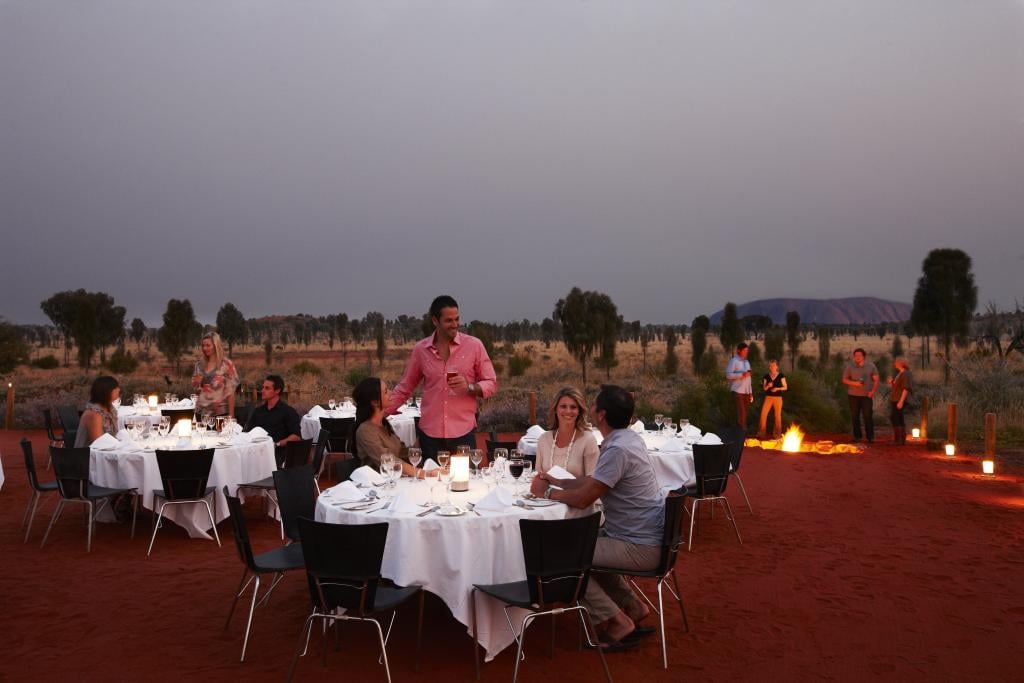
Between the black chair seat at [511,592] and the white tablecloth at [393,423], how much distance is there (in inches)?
276

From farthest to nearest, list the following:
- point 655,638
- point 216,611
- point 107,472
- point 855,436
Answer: point 855,436 → point 107,472 → point 216,611 → point 655,638

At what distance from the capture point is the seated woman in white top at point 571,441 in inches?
217

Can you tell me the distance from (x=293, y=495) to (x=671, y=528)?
2.56m

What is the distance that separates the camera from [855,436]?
1488 centimetres

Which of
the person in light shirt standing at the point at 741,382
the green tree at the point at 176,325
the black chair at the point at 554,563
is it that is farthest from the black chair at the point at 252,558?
the green tree at the point at 176,325

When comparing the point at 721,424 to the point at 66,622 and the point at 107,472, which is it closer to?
the point at 107,472

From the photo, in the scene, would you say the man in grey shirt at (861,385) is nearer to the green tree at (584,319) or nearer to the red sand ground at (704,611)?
the red sand ground at (704,611)

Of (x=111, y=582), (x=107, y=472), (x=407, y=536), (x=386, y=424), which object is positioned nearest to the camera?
(x=407, y=536)

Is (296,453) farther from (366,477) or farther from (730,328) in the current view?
Result: (730,328)

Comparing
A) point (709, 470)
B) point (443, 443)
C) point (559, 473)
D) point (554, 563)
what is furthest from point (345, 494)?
point (709, 470)

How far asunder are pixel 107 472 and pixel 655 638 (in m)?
5.57

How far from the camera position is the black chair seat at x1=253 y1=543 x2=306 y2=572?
4.62 m

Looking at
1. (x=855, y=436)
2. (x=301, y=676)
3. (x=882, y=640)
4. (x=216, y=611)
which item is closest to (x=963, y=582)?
(x=882, y=640)

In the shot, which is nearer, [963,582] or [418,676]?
[418,676]
